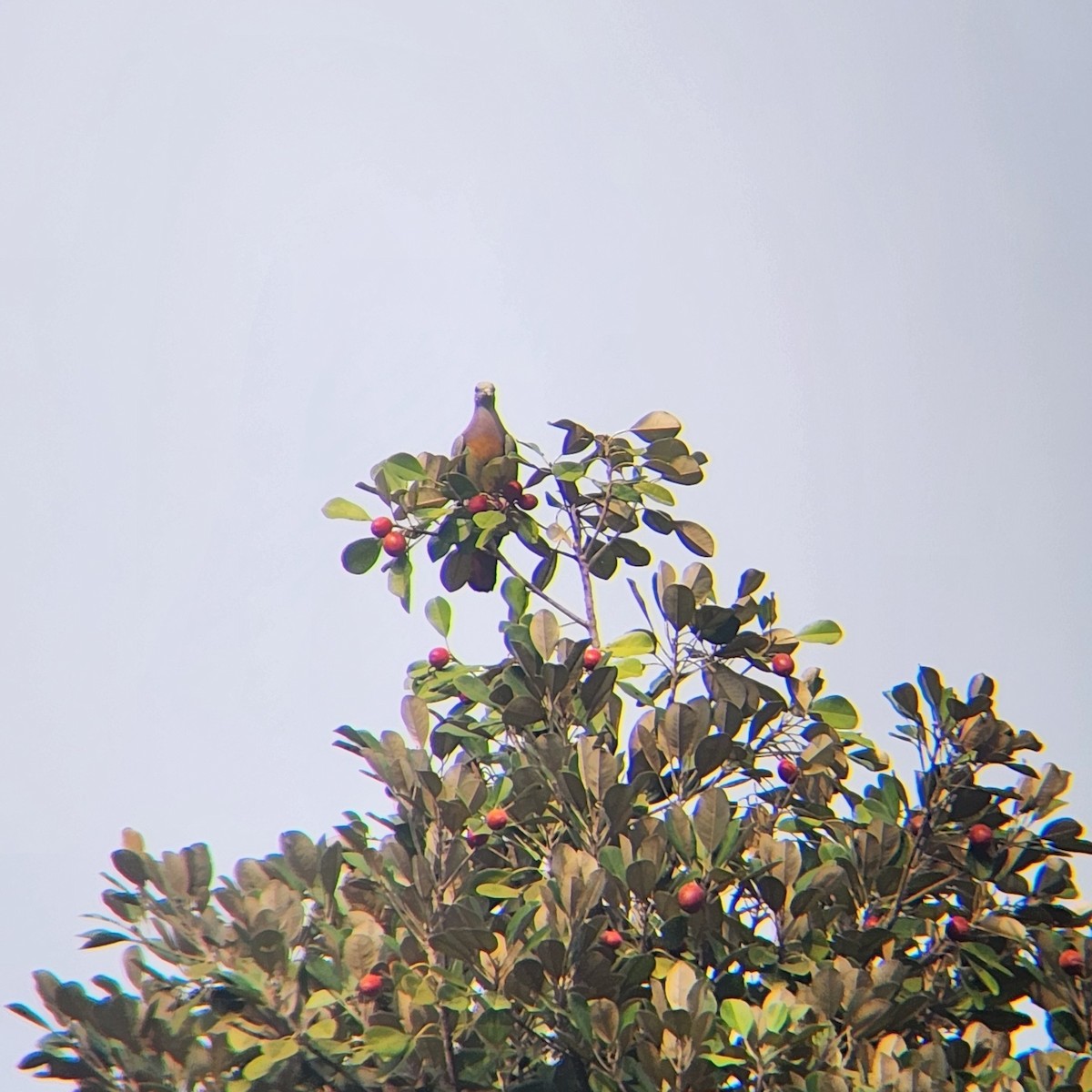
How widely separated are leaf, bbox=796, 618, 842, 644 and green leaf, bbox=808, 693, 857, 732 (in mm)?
139

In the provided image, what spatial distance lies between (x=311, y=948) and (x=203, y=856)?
27 centimetres

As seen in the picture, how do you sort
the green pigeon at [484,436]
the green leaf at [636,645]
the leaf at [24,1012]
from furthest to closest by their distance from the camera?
1. the green pigeon at [484,436]
2. the green leaf at [636,645]
3. the leaf at [24,1012]

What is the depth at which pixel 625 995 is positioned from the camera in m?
2.53

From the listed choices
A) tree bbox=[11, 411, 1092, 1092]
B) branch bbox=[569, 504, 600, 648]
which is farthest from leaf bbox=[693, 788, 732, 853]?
branch bbox=[569, 504, 600, 648]

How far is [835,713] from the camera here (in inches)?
129

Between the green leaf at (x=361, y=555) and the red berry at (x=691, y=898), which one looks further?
the green leaf at (x=361, y=555)

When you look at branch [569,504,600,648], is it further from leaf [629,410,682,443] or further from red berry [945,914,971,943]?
red berry [945,914,971,943]

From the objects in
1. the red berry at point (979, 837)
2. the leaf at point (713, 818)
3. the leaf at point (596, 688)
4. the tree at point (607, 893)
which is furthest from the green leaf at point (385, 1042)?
the red berry at point (979, 837)

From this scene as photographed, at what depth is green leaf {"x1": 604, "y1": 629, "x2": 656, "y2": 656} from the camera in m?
3.23

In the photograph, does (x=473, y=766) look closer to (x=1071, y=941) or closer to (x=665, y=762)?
(x=665, y=762)

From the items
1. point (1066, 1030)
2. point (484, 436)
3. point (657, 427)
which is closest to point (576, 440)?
point (657, 427)

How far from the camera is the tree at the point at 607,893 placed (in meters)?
2.41

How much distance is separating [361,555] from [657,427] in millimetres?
833

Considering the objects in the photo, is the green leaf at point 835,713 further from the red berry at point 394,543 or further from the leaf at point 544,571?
the red berry at point 394,543
